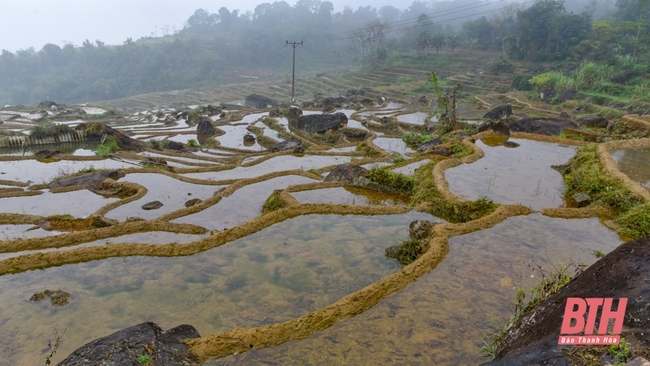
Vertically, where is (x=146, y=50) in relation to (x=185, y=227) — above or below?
above

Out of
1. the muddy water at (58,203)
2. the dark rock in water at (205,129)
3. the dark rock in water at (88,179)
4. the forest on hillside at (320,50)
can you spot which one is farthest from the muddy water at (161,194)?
the forest on hillside at (320,50)

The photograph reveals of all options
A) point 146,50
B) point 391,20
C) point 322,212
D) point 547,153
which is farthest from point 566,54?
point 391,20

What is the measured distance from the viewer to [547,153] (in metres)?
16.3

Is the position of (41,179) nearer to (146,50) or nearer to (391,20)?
(146,50)

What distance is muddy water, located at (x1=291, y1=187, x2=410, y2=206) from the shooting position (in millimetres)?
12438

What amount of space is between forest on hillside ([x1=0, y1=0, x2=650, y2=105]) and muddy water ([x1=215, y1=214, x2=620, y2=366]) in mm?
43636

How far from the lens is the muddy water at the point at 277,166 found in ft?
59.5

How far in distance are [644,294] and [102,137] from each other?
31789 millimetres

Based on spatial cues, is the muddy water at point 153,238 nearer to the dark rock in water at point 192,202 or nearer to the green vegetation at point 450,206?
the dark rock in water at point 192,202

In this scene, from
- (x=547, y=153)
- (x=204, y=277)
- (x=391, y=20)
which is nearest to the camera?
(x=204, y=277)

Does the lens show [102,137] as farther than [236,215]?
Yes

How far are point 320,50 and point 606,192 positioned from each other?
451 ft

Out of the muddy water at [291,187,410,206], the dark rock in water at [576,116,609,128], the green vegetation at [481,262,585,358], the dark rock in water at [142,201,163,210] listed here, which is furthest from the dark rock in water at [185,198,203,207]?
the dark rock in water at [576,116,609,128]

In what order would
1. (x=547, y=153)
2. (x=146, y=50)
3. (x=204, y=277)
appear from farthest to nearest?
1. (x=146, y=50)
2. (x=547, y=153)
3. (x=204, y=277)
